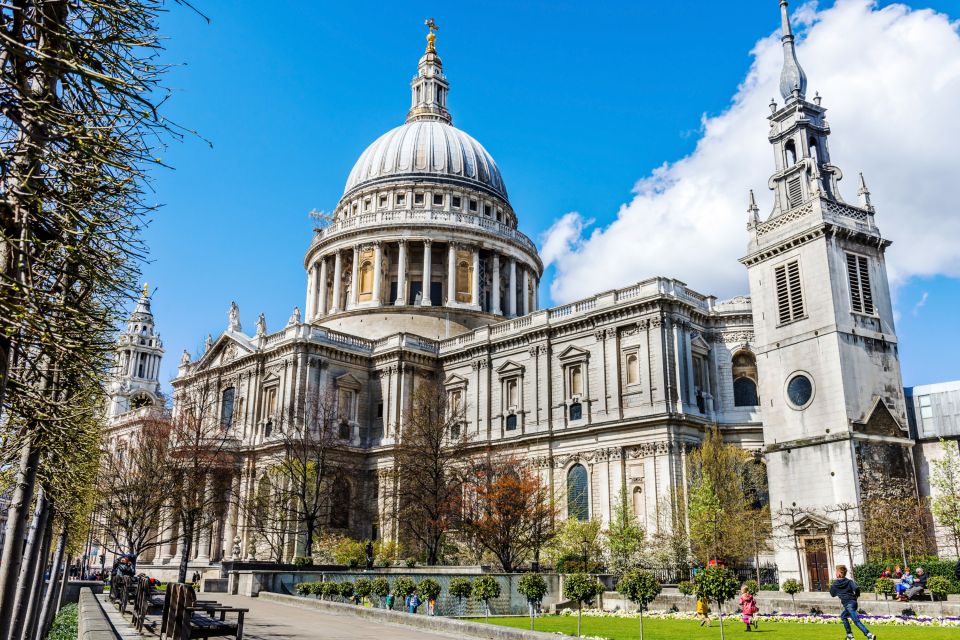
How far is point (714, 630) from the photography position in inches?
854

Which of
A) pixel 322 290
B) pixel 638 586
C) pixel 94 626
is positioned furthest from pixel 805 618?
pixel 322 290

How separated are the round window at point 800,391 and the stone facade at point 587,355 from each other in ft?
0.36

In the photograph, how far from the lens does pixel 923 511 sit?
3569 cm

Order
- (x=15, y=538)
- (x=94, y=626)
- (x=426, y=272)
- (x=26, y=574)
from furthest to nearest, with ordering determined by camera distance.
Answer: (x=426, y=272)
(x=94, y=626)
(x=26, y=574)
(x=15, y=538)

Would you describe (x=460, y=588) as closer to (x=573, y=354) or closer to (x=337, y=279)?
(x=573, y=354)

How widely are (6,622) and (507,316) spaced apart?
6476cm

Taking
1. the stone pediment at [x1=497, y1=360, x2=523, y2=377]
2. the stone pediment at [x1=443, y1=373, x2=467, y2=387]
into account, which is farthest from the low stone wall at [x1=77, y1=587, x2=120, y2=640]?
the stone pediment at [x1=443, y1=373, x2=467, y2=387]

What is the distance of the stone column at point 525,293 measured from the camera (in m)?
77.8

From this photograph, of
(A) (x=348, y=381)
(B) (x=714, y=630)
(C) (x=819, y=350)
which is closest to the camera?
(B) (x=714, y=630)

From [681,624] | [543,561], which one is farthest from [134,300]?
[543,561]

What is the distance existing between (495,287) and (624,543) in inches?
1400

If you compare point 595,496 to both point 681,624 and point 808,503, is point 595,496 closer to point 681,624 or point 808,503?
point 808,503

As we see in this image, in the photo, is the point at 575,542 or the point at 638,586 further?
the point at 575,542

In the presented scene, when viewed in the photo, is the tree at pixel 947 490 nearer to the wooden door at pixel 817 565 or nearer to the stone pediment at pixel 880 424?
the stone pediment at pixel 880 424
